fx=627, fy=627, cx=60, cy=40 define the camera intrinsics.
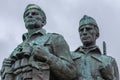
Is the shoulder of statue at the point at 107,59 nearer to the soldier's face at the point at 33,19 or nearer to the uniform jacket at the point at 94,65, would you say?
the uniform jacket at the point at 94,65

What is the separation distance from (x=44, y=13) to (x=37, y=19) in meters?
0.41

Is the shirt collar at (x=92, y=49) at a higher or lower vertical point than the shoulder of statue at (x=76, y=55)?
higher

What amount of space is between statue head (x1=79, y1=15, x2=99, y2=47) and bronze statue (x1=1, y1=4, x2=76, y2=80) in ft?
2.54

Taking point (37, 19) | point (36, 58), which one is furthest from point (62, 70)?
point (37, 19)

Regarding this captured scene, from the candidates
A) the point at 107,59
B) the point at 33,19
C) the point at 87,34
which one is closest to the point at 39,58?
the point at 33,19

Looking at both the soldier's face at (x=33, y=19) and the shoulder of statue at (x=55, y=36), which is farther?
the soldier's face at (x=33, y=19)

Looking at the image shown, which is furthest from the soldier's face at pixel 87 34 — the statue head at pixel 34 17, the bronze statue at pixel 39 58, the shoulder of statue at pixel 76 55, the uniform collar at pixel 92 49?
the statue head at pixel 34 17

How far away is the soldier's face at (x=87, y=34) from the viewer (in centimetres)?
1584

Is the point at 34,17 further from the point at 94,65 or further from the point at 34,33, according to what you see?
the point at 94,65

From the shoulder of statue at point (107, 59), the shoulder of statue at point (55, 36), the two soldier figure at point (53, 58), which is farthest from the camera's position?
the shoulder of statue at point (107, 59)

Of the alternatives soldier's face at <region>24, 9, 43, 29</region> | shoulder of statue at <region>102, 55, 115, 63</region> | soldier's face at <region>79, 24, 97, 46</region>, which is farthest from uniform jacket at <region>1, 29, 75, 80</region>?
shoulder of statue at <region>102, 55, 115, 63</region>

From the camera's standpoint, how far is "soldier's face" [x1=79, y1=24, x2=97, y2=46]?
52.0 feet

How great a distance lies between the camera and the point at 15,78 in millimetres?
14641

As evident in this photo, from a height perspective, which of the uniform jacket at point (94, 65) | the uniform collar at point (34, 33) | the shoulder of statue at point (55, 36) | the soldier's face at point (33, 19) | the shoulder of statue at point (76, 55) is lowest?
the uniform jacket at point (94, 65)
